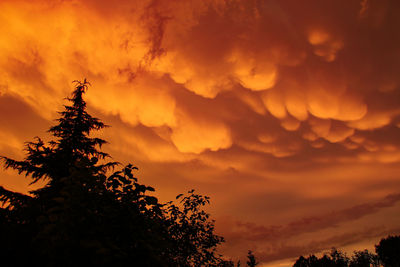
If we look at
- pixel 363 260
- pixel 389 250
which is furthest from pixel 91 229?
pixel 363 260

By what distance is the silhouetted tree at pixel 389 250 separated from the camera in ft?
327

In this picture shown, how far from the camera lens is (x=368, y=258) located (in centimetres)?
15488

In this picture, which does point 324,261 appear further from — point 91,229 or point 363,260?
point 91,229

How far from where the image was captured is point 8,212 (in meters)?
11.6

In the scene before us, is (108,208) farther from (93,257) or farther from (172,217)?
(172,217)

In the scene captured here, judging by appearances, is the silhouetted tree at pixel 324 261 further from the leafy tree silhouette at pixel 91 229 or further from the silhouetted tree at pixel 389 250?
the leafy tree silhouette at pixel 91 229

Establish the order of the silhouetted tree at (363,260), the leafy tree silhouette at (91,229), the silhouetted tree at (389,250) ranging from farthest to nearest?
1. the silhouetted tree at (363,260)
2. the silhouetted tree at (389,250)
3. the leafy tree silhouette at (91,229)

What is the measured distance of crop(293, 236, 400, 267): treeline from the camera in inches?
4008

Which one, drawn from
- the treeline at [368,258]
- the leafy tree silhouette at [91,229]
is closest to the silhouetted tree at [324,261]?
the treeline at [368,258]

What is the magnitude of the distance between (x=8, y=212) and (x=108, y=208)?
10013 millimetres

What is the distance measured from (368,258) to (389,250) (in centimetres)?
6429

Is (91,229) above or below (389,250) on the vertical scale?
below

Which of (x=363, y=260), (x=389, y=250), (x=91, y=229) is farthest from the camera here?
(x=363, y=260)

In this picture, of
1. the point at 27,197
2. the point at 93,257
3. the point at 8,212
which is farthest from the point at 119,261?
the point at 27,197
